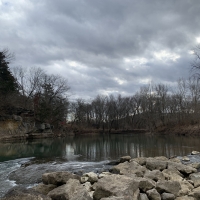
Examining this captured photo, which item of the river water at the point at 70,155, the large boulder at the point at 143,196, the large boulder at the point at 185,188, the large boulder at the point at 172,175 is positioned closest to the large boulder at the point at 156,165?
the large boulder at the point at 172,175

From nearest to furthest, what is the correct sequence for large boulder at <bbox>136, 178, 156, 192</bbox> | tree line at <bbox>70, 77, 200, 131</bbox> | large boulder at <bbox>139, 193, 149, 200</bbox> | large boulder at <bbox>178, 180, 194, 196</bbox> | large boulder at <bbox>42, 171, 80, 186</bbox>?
large boulder at <bbox>139, 193, 149, 200</bbox>, large boulder at <bbox>136, 178, 156, 192</bbox>, large boulder at <bbox>178, 180, 194, 196</bbox>, large boulder at <bbox>42, 171, 80, 186</bbox>, tree line at <bbox>70, 77, 200, 131</bbox>

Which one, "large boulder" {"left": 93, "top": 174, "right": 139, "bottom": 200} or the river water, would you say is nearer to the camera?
"large boulder" {"left": 93, "top": 174, "right": 139, "bottom": 200}

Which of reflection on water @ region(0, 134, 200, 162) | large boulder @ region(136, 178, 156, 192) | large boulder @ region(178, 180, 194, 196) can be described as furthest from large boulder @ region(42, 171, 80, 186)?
reflection on water @ region(0, 134, 200, 162)

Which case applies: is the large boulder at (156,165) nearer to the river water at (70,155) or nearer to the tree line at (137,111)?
the river water at (70,155)

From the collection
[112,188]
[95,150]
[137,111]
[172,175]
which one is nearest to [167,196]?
[112,188]

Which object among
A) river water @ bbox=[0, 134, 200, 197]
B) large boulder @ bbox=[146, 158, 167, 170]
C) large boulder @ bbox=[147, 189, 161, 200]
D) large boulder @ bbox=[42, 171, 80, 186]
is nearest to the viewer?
large boulder @ bbox=[147, 189, 161, 200]

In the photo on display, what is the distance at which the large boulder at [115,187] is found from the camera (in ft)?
17.9

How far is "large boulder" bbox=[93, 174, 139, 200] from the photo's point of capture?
17.9 feet

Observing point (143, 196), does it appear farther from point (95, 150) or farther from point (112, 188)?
point (95, 150)

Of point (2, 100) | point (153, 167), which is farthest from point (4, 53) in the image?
point (153, 167)

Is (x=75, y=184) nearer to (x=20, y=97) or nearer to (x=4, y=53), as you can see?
(x=4, y=53)

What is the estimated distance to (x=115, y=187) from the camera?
563cm

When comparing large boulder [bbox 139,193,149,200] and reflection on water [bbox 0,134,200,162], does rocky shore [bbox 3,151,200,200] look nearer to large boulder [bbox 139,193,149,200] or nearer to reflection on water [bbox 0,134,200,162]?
large boulder [bbox 139,193,149,200]

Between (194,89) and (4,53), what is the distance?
3977cm
